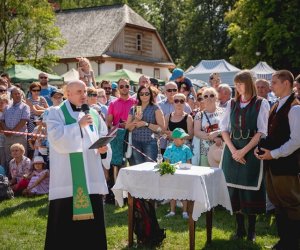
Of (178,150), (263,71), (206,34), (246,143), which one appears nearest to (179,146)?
(178,150)

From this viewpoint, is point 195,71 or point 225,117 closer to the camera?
point 225,117

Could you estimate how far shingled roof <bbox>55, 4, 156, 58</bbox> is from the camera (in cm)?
3272

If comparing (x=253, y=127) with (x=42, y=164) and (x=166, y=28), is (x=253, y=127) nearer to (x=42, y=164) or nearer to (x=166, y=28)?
(x=42, y=164)

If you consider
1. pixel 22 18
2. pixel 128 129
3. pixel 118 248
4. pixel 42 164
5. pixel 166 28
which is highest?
pixel 166 28

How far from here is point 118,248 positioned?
5672mm

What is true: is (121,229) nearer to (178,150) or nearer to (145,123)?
(178,150)

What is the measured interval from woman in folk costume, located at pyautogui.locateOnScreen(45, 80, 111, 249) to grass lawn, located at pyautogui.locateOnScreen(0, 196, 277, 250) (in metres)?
1.11

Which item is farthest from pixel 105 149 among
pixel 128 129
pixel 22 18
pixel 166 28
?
pixel 166 28

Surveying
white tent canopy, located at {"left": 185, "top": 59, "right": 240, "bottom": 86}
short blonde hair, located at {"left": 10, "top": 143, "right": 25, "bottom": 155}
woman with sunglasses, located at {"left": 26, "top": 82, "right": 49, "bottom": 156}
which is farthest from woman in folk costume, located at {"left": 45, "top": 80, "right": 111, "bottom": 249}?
white tent canopy, located at {"left": 185, "top": 59, "right": 240, "bottom": 86}

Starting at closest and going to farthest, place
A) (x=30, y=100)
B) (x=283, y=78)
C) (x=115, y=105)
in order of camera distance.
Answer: (x=283, y=78) < (x=115, y=105) < (x=30, y=100)

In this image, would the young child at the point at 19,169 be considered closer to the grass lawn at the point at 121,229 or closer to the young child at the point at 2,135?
the young child at the point at 2,135

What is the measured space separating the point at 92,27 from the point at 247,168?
30609 mm

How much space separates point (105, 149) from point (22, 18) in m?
20.0

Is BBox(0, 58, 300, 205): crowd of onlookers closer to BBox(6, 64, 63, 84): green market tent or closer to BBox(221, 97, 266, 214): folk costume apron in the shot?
BBox(221, 97, 266, 214): folk costume apron
